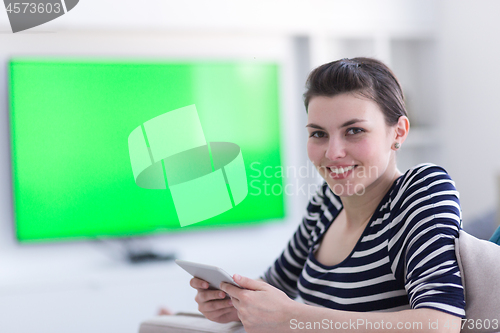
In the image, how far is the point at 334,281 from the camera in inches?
41.5

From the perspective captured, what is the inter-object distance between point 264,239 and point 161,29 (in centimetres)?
134

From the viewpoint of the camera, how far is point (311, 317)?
84 cm

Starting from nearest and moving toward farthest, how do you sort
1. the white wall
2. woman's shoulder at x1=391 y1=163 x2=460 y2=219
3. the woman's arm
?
the woman's arm, woman's shoulder at x1=391 y1=163 x2=460 y2=219, the white wall

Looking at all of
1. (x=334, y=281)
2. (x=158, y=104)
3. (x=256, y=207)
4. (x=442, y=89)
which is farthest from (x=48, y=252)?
(x=442, y=89)

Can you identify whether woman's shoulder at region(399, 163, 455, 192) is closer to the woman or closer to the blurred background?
the woman

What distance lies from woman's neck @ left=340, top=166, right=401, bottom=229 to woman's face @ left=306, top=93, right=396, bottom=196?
14 mm

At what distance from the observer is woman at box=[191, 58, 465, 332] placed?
810 millimetres

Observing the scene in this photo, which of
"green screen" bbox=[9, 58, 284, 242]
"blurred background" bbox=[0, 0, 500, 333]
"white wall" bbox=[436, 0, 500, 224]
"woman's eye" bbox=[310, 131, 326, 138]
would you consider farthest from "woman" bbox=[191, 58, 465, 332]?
"white wall" bbox=[436, 0, 500, 224]

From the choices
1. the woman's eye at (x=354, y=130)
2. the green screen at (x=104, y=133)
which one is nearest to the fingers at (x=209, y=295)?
the woman's eye at (x=354, y=130)

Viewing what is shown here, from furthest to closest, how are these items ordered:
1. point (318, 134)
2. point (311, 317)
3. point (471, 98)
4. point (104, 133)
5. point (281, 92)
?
point (471, 98) → point (281, 92) → point (104, 133) → point (318, 134) → point (311, 317)

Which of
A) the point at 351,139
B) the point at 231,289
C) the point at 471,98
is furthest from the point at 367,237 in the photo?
the point at 471,98

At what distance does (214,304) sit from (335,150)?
45 cm

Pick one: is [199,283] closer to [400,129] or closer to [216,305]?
Answer: [216,305]

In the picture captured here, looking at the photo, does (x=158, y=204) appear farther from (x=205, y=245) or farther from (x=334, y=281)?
(x=334, y=281)
